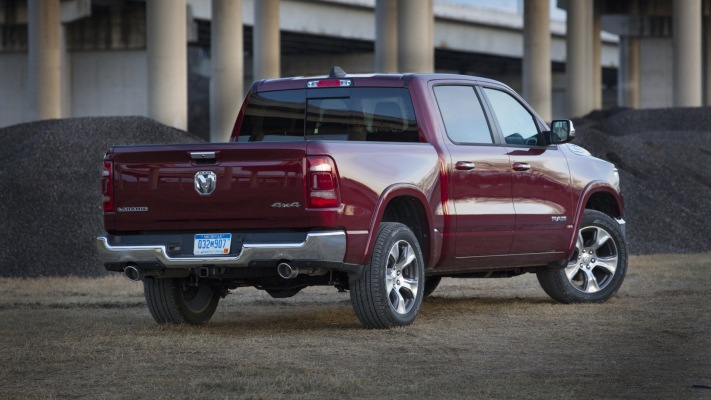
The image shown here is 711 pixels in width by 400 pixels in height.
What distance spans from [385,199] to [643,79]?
64.7 m

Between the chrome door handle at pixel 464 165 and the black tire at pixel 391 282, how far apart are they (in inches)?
33.3

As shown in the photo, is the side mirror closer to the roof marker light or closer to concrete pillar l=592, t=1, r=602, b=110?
the roof marker light

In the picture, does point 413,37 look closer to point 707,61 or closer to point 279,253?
point 279,253

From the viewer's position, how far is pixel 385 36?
52.9 meters

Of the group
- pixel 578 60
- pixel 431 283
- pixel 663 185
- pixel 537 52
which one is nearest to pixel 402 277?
pixel 431 283

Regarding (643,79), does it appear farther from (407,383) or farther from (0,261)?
(407,383)

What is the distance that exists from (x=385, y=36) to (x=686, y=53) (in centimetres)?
1361

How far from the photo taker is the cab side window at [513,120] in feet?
41.5

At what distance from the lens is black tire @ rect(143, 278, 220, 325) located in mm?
11742

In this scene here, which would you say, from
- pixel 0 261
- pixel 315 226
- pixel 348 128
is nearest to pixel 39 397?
pixel 315 226

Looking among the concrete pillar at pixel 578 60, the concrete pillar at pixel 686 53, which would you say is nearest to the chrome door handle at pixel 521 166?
the concrete pillar at pixel 686 53

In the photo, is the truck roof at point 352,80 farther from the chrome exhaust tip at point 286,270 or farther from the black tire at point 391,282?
the chrome exhaust tip at point 286,270

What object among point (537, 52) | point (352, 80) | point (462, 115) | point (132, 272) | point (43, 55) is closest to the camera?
point (132, 272)

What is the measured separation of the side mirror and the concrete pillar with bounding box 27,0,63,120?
37279 millimetres
